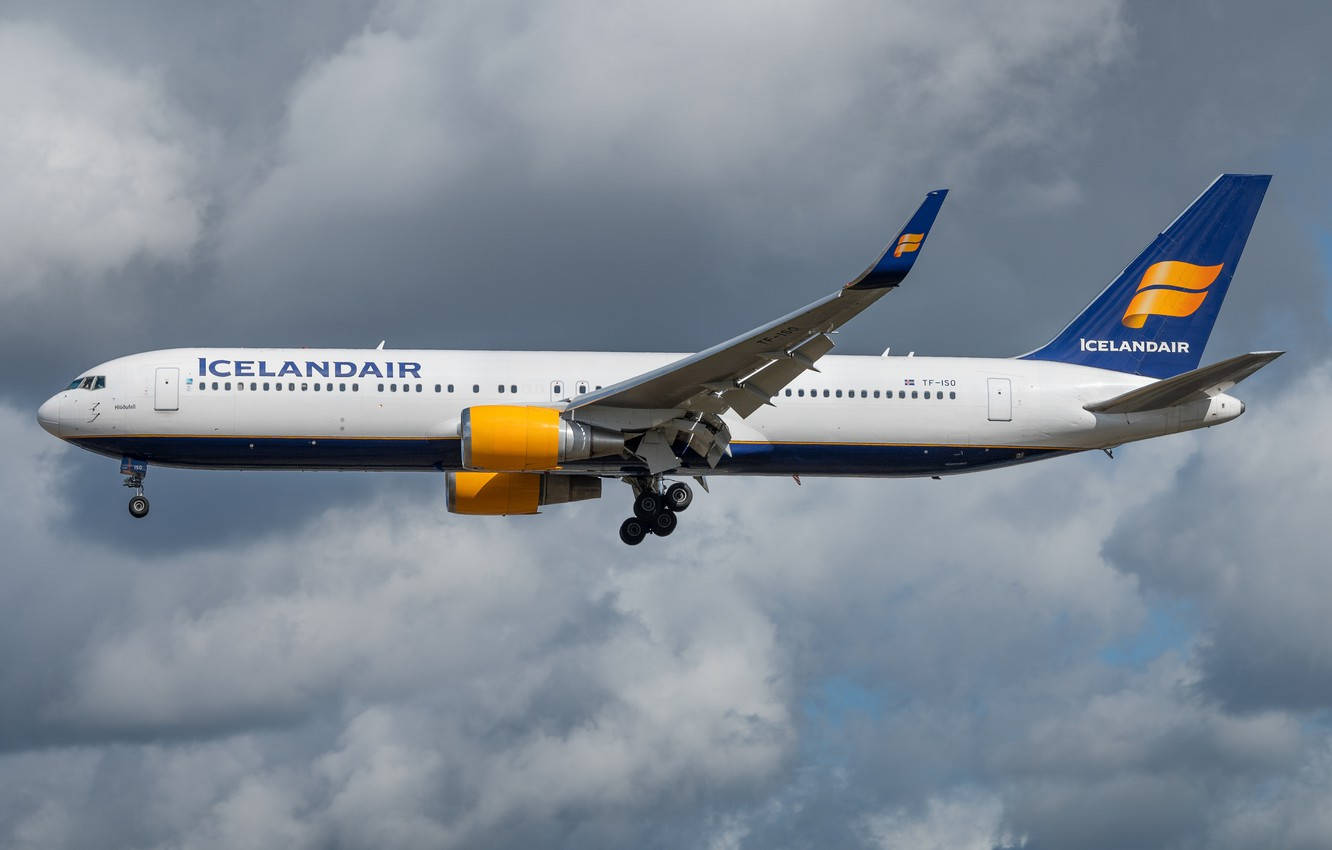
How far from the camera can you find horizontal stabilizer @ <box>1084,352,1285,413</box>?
43.9 m

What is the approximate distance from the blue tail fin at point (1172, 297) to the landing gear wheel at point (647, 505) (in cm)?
1191

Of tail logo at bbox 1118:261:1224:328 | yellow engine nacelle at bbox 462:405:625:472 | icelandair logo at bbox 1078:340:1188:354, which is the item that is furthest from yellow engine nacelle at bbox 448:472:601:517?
tail logo at bbox 1118:261:1224:328

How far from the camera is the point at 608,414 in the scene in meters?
44.5

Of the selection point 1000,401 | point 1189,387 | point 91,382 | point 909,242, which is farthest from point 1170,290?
point 91,382

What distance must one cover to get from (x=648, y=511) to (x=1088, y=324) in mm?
14486

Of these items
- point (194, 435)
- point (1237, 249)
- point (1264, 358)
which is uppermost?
point (1237, 249)

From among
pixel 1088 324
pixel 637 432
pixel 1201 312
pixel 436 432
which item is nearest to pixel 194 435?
pixel 436 432

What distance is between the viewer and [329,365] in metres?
46.2

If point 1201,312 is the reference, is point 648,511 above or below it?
below

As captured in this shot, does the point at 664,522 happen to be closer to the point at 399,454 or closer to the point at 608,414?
the point at 608,414

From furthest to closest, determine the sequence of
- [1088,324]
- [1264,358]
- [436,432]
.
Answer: [1088,324]
[436,432]
[1264,358]

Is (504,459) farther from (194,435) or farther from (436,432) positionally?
(194,435)

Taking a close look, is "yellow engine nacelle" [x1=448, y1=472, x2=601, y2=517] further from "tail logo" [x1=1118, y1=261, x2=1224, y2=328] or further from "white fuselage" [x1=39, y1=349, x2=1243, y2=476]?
"tail logo" [x1=1118, y1=261, x2=1224, y2=328]

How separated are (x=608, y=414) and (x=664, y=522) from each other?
4878mm
